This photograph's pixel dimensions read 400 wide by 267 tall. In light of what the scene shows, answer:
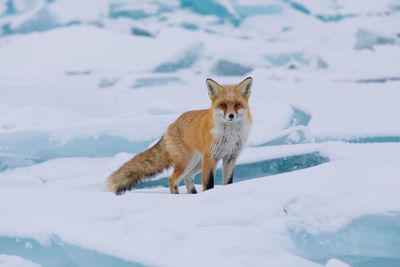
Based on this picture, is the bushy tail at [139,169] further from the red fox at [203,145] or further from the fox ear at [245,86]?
the fox ear at [245,86]

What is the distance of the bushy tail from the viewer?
2.57 meters

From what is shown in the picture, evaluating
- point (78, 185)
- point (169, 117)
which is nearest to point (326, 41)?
point (169, 117)

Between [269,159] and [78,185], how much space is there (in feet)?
4.28

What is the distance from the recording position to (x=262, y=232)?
1631mm

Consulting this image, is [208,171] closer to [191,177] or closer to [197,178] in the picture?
[191,177]

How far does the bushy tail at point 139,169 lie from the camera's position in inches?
101

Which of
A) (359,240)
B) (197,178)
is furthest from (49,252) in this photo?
(197,178)

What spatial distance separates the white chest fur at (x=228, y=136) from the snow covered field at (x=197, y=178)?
34 centimetres

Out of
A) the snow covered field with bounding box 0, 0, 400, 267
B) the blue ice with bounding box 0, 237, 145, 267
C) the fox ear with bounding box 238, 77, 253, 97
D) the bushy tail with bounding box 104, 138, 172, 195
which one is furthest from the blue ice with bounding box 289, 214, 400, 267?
the bushy tail with bounding box 104, 138, 172, 195

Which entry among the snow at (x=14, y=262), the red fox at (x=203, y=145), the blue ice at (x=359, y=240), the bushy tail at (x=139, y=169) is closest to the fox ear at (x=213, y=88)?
the red fox at (x=203, y=145)

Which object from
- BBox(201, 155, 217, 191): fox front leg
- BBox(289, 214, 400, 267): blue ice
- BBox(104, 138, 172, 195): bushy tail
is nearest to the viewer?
BBox(289, 214, 400, 267): blue ice

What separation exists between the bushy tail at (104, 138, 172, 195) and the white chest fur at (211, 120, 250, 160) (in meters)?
0.38

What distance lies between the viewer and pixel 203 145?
241 centimetres

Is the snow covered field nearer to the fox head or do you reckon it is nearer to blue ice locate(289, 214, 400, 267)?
blue ice locate(289, 214, 400, 267)
